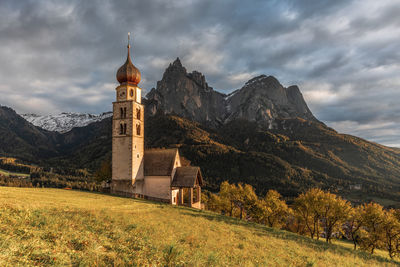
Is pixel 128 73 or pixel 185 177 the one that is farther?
pixel 128 73

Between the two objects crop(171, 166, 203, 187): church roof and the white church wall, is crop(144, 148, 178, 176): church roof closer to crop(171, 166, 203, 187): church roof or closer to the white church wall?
the white church wall

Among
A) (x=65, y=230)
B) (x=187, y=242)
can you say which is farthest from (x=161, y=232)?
(x=65, y=230)

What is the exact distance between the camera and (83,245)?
1052cm

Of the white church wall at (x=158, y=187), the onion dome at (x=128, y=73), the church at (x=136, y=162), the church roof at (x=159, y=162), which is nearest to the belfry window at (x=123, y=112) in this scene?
the church at (x=136, y=162)

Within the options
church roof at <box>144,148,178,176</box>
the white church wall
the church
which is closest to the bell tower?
the church

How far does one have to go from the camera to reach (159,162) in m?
45.2

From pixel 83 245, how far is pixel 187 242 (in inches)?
306

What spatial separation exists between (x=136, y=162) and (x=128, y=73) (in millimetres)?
18759

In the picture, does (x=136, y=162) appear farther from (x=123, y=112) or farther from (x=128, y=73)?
(x=128, y=73)

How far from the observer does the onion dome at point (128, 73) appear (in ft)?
148

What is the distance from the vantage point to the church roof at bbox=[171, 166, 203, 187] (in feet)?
138

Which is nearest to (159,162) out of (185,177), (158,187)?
(158,187)

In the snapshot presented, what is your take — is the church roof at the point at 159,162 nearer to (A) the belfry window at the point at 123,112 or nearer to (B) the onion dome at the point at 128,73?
(A) the belfry window at the point at 123,112

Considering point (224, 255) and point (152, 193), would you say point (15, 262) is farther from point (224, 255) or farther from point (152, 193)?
point (152, 193)
